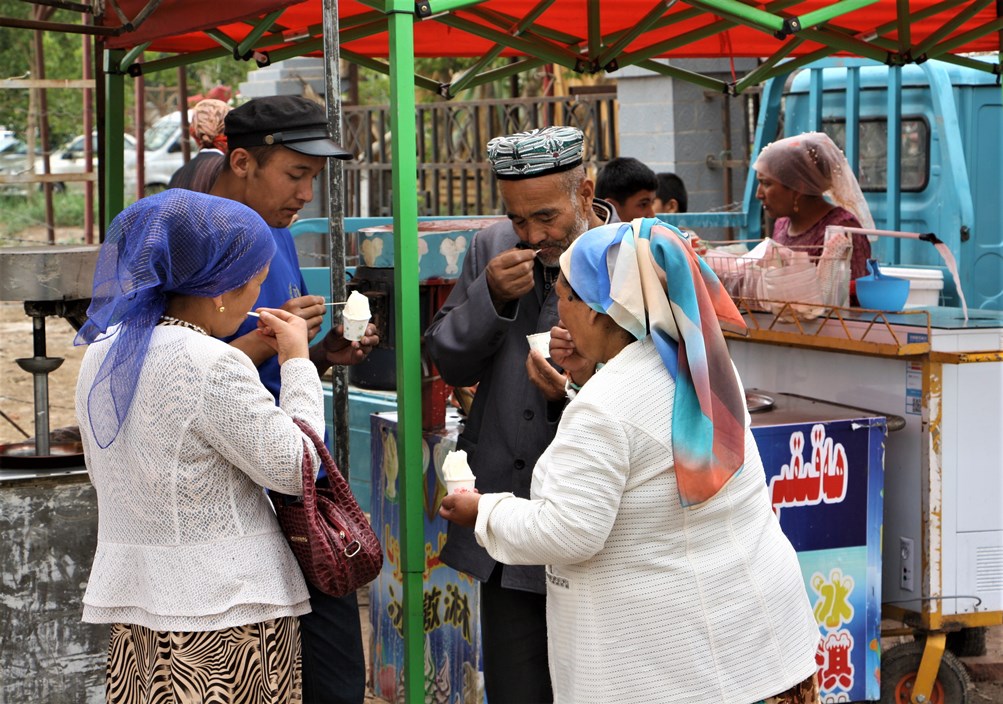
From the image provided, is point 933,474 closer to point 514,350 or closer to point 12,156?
point 514,350

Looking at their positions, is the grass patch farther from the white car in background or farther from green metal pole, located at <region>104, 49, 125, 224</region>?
green metal pole, located at <region>104, 49, 125, 224</region>

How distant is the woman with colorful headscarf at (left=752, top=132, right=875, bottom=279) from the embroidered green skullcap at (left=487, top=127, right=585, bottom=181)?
224 centimetres

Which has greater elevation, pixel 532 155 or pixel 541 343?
pixel 532 155

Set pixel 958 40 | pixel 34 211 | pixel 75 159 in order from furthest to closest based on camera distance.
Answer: pixel 75 159 → pixel 34 211 → pixel 958 40

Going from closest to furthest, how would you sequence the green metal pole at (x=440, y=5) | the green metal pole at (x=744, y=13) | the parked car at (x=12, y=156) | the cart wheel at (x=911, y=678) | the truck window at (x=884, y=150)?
the green metal pole at (x=440, y=5), the green metal pole at (x=744, y=13), the cart wheel at (x=911, y=678), the truck window at (x=884, y=150), the parked car at (x=12, y=156)

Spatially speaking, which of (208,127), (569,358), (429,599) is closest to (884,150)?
(429,599)

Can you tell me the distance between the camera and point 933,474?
13.2 feet

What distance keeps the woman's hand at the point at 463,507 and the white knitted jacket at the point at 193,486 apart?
1.02 ft

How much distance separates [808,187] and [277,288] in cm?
265

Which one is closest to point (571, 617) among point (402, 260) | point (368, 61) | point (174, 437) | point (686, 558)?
point (686, 558)

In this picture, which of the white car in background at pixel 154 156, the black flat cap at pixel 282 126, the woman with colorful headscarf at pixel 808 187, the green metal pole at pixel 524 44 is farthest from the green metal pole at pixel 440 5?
the white car in background at pixel 154 156

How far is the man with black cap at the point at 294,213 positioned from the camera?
302 cm

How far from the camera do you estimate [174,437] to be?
2480 mm

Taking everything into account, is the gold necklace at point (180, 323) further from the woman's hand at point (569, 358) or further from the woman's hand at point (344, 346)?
the woman's hand at point (569, 358)
